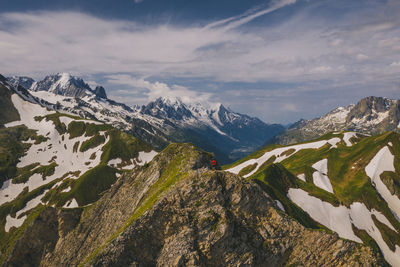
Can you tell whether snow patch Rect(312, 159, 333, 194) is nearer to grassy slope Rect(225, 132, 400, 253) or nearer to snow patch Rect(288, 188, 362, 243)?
grassy slope Rect(225, 132, 400, 253)

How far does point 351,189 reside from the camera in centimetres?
14000

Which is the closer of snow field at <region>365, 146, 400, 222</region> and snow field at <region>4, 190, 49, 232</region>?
snow field at <region>365, 146, 400, 222</region>

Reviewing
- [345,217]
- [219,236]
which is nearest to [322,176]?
[345,217]

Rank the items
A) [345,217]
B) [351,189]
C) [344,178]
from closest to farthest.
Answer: [345,217] → [351,189] → [344,178]

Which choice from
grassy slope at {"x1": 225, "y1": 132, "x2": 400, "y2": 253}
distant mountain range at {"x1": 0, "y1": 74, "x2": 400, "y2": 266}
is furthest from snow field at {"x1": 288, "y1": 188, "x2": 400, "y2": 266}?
grassy slope at {"x1": 225, "y1": 132, "x2": 400, "y2": 253}

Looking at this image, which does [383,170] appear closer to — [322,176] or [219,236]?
[322,176]

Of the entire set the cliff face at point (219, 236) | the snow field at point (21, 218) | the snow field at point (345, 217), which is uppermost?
the cliff face at point (219, 236)

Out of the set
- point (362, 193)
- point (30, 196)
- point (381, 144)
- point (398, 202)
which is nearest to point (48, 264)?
point (30, 196)

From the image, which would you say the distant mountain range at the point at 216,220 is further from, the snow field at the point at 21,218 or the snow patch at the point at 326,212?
the snow field at the point at 21,218

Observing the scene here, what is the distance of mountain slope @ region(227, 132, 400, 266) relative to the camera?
357 ft

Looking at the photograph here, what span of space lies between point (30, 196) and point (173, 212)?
642 feet

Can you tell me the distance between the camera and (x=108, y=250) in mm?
34781

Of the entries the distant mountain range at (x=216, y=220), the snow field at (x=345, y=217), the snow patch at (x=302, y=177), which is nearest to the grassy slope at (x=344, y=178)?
the distant mountain range at (x=216, y=220)

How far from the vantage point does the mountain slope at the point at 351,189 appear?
4281 inches
